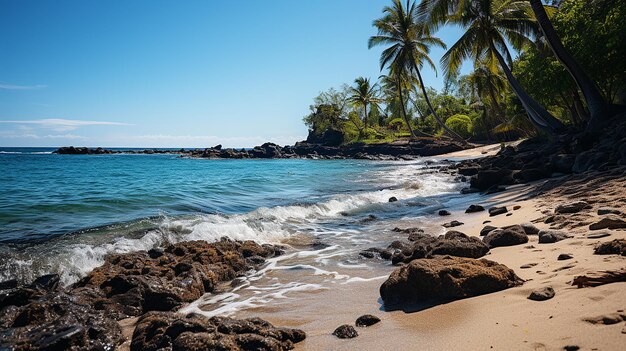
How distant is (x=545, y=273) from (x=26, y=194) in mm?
20633

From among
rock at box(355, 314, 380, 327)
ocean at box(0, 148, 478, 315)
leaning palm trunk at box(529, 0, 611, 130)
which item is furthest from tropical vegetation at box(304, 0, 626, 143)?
rock at box(355, 314, 380, 327)

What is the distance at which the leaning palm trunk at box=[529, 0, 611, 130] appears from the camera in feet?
53.1

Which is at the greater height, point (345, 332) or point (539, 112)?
point (539, 112)

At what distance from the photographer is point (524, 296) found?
163 inches

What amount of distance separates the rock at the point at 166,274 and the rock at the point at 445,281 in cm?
325

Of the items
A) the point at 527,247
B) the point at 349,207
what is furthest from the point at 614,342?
the point at 349,207

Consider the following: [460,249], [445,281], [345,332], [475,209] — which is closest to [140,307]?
[345,332]

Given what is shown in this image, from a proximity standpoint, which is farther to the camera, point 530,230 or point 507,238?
point 530,230

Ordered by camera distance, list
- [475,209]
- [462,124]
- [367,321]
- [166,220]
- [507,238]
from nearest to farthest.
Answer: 1. [367,321]
2. [507,238]
3. [166,220]
4. [475,209]
5. [462,124]

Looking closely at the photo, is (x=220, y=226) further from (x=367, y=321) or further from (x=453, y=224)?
(x=367, y=321)

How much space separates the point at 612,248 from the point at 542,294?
1.58 metres

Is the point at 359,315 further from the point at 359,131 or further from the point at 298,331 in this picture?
the point at 359,131

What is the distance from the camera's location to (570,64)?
53.2 ft

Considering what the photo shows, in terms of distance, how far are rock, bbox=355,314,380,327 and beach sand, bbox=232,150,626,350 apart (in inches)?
2.7
